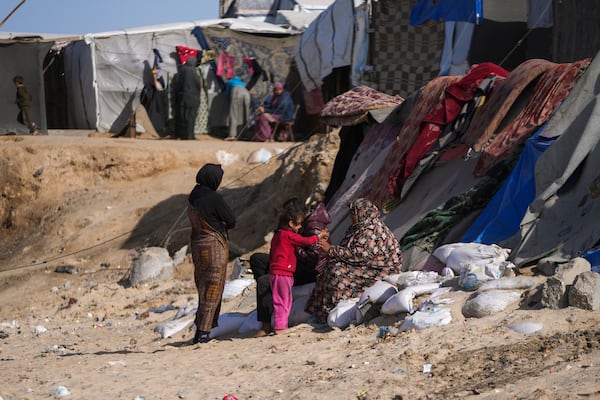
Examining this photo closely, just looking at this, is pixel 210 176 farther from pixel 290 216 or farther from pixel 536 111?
pixel 536 111

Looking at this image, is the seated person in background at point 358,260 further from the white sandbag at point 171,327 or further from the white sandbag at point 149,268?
the white sandbag at point 149,268

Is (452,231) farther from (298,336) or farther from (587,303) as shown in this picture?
(587,303)

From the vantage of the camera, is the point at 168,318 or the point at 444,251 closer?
the point at 444,251

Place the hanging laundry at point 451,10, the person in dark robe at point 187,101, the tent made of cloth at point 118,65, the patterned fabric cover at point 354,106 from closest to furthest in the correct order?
1. the patterned fabric cover at point 354,106
2. the hanging laundry at point 451,10
3. the person in dark robe at point 187,101
4. the tent made of cloth at point 118,65

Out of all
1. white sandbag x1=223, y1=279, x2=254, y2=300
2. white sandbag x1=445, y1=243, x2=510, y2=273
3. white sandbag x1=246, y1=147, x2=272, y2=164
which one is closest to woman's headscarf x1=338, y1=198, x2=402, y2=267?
white sandbag x1=445, y1=243, x2=510, y2=273

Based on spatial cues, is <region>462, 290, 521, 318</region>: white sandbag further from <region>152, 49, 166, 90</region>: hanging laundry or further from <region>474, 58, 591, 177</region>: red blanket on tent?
<region>152, 49, 166, 90</region>: hanging laundry

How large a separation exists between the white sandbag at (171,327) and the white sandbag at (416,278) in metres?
2.29

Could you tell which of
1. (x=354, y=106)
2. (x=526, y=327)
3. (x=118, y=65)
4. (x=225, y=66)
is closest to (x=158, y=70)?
(x=118, y=65)

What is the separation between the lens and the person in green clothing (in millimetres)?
17750

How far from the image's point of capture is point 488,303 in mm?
5461

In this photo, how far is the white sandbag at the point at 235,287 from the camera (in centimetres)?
852

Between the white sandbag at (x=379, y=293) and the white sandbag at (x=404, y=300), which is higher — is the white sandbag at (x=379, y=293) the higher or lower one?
the lower one

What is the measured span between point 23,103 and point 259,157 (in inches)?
217

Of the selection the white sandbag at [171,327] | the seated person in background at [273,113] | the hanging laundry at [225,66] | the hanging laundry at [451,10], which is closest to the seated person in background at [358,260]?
the white sandbag at [171,327]
